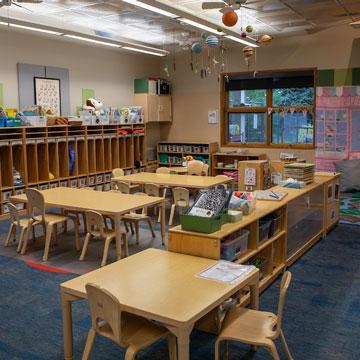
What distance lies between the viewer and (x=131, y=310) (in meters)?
2.63

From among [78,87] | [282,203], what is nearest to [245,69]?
[78,87]

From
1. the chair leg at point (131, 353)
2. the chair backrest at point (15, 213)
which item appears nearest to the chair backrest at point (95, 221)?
the chair backrest at point (15, 213)

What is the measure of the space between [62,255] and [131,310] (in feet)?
10.8

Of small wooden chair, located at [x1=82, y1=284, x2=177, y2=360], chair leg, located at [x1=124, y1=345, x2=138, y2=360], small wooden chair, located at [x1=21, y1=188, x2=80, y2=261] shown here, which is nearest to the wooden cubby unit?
small wooden chair, located at [x1=82, y1=284, x2=177, y2=360]

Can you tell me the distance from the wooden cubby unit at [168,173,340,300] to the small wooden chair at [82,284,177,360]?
81cm

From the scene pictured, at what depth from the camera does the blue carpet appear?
3.37 m

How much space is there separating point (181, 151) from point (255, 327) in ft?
27.5

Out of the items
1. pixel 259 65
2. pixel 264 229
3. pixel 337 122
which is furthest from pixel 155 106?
pixel 264 229

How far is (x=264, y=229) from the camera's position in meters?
4.48

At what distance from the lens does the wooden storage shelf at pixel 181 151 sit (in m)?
10.9

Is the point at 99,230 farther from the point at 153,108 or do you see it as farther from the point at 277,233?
the point at 153,108

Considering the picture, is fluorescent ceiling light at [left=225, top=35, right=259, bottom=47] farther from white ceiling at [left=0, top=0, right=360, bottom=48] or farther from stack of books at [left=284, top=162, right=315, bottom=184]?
stack of books at [left=284, top=162, right=315, bottom=184]

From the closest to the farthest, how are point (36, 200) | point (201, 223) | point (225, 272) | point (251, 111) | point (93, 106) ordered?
1. point (225, 272)
2. point (201, 223)
3. point (36, 200)
4. point (93, 106)
5. point (251, 111)

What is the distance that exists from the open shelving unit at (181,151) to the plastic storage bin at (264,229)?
6.35 meters
